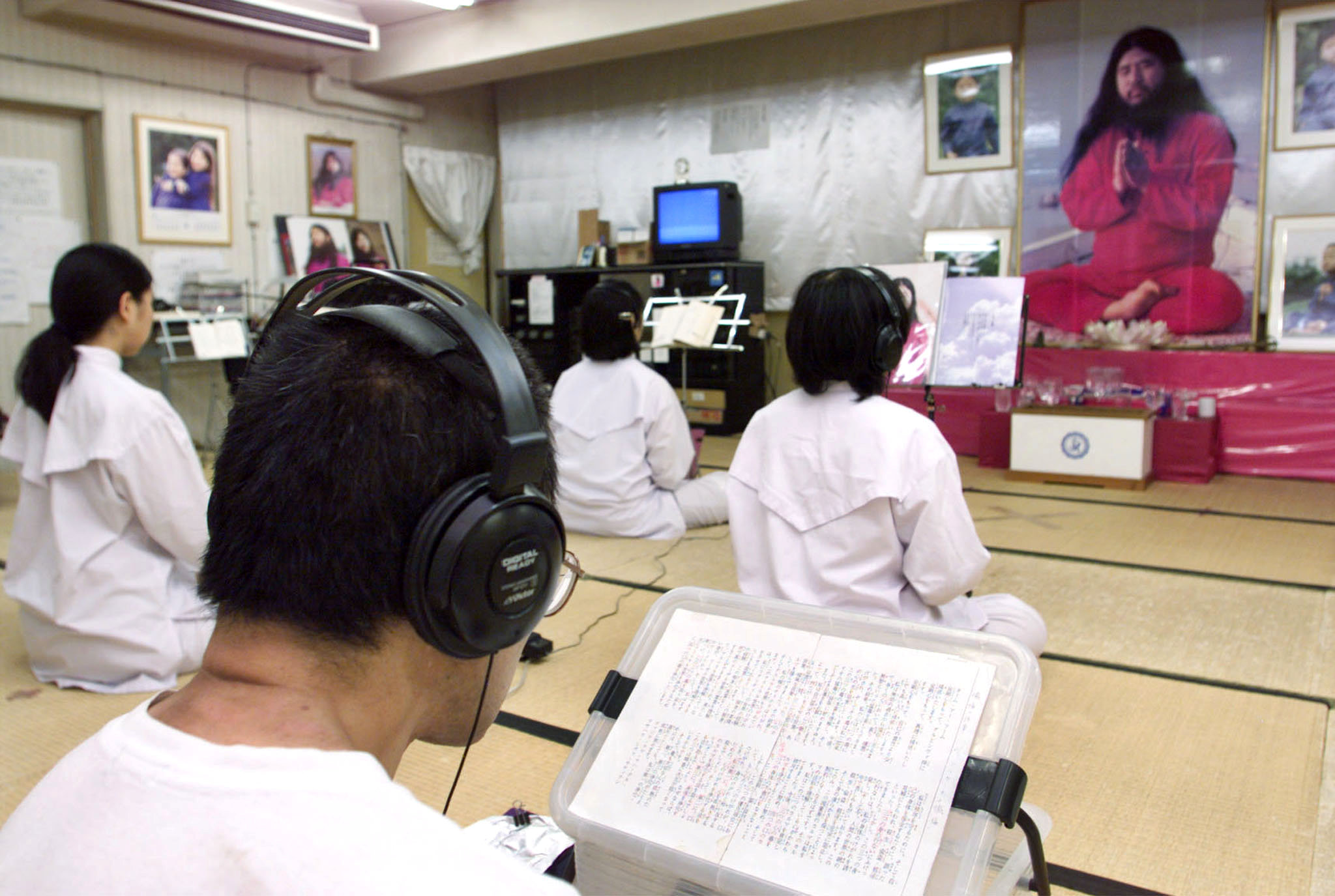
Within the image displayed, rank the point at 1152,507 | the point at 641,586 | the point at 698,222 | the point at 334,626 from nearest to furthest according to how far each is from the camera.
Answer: the point at 334,626, the point at 641,586, the point at 1152,507, the point at 698,222

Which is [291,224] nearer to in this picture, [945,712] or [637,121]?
[637,121]

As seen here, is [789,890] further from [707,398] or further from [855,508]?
[707,398]

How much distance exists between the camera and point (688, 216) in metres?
6.53

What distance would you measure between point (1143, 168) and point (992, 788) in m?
5.19

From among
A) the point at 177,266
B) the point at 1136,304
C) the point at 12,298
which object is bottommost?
the point at 1136,304

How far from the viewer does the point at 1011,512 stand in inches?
159

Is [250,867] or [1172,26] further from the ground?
[1172,26]

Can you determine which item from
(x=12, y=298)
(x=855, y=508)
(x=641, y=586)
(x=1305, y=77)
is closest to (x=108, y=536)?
(x=641, y=586)

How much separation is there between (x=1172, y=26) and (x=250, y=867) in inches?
232

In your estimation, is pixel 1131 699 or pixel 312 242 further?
pixel 312 242

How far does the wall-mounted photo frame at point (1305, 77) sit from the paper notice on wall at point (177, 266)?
6207 millimetres

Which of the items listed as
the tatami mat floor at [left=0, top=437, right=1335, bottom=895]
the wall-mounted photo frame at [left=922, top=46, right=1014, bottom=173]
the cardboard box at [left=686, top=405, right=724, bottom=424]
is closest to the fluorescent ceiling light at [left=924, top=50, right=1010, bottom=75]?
the wall-mounted photo frame at [left=922, top=46, right=1014, bottom=173]

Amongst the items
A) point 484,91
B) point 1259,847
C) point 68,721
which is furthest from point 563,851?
point 484,91

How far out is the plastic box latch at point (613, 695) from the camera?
1033 mm
